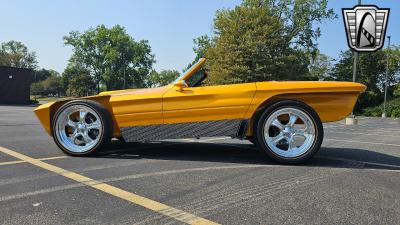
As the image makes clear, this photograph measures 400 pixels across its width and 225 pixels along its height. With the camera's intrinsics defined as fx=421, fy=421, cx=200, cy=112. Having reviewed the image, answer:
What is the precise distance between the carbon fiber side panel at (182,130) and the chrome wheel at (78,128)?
0.44 meters

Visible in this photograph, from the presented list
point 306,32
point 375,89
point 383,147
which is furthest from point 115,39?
point 383,147

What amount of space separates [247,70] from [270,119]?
33.6 meters

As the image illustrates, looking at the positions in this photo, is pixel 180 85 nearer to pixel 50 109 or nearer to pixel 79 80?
pixel 50 109

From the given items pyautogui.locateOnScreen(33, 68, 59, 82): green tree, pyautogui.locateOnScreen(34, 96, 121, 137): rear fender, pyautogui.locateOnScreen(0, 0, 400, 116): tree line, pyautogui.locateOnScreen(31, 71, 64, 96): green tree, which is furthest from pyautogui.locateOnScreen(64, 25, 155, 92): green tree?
pyautogui.locateOnScreen(34, 96, 121, 137): rear fender

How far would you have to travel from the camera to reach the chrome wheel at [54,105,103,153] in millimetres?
5432

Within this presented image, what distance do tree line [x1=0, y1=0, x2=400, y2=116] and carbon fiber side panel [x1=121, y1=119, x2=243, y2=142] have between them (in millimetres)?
32065

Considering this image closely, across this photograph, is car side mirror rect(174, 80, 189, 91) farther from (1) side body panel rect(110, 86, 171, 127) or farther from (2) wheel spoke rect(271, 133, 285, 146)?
(2) wheel spoke rect(271, 133, 285, 146)

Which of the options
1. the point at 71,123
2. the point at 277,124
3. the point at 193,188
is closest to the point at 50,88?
the point at 71,123

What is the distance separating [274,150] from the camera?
16.5 feet

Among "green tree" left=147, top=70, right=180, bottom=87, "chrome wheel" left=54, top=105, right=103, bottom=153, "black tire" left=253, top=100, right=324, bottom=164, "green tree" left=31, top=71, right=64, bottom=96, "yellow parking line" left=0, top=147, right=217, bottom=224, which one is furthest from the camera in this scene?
"green tree" left=31, top=71, right=64, bottom=96

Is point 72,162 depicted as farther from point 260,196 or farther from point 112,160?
point 260,196

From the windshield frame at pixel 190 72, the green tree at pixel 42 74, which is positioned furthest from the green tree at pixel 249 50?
the green tree at pixel 42 74

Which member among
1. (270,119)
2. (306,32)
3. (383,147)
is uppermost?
(306,32)

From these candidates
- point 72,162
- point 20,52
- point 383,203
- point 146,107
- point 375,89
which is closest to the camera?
point 383,203
